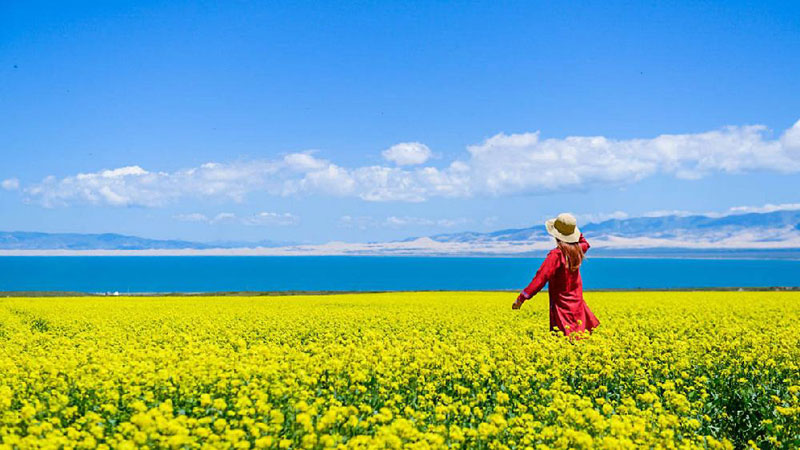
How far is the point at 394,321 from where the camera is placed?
59.6ft

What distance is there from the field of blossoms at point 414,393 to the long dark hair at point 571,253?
136cm

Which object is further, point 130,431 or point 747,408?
point 747,408

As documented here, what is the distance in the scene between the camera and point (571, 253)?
12.6 metres

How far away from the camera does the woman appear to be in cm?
1254

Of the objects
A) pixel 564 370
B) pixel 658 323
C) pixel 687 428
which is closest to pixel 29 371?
pixel 564 370

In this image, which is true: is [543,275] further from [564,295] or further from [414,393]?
[414,393]

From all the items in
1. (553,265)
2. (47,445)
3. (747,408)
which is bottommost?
(747,408)

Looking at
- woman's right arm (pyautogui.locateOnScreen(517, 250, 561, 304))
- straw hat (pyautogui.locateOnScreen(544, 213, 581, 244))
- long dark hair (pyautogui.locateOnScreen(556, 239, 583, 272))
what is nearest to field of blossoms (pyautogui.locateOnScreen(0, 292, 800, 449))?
woman's right arm (pyautogui.locateOnScreen(517, 250, 561, 304))

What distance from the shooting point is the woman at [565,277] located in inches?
494

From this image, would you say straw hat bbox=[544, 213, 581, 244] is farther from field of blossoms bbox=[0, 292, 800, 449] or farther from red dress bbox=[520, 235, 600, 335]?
field of blossoms bbox=[0, 292, 800, 449]

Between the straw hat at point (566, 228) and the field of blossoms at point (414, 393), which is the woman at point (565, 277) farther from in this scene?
the field of blossoms at point (414, 393)

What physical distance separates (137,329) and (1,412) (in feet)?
32.7

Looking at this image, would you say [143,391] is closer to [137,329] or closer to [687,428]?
[687,428]

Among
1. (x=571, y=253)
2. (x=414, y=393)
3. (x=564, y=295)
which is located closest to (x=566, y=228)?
(x=571, y=253)
